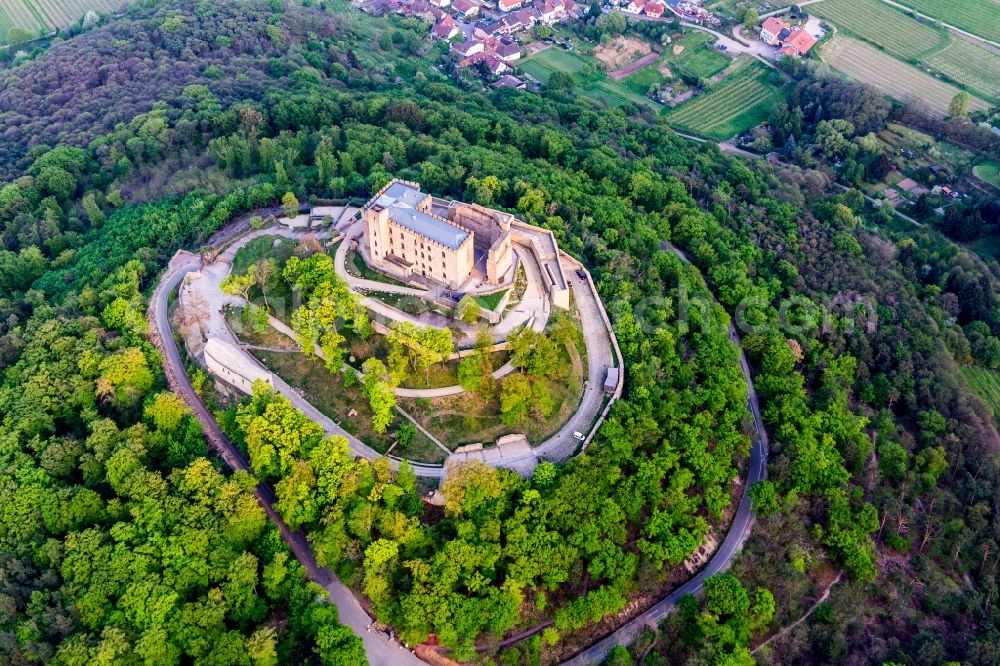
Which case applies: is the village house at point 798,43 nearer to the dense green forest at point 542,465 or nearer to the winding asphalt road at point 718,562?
the dense green forest at point 542,465

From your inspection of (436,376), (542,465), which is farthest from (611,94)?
(542,465)

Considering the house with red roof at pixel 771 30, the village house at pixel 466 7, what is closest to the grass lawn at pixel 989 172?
the house with red roof at pixel 771 30

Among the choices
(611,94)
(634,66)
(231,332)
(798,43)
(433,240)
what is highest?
(433,240)

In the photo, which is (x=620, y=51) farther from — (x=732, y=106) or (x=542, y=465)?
(x=542, y=465)

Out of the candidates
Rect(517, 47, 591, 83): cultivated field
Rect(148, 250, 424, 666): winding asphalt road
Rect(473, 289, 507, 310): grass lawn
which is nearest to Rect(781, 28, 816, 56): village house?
Rect(517, 47, 591, 83): cultivated field

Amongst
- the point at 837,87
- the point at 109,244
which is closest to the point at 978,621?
the point at 109,244

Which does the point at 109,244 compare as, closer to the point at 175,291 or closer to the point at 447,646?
the point at 175,291

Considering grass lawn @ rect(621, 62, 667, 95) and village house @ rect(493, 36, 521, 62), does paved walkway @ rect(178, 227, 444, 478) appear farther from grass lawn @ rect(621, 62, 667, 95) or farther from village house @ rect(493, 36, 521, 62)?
grass lawn @ rect(621, 62, 667, 95)
